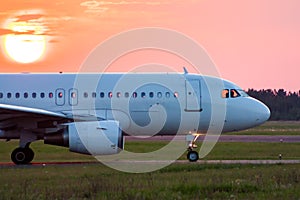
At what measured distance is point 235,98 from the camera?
32.7 m

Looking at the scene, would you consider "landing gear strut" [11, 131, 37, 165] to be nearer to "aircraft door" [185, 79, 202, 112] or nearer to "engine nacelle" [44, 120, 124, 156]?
"engine nacelle" [44, 120, 124, 156]

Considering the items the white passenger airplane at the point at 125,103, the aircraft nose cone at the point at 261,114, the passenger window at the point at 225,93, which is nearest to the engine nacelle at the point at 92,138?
the white passenger airplane at the point at 125,103

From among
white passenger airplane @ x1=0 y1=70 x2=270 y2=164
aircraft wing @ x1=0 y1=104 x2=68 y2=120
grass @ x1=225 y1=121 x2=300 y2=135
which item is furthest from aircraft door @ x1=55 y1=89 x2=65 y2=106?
grass @ x1=225 y1=121 x2=300 y2=135

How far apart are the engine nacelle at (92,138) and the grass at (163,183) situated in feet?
11.5

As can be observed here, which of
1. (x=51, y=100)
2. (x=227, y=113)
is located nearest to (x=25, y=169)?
(x=51, y=100)

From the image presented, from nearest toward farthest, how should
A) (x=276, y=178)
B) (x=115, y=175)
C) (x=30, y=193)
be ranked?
1. (x=30, y=193)
2. (x=276, y=178)
3. (x=115, y=175)

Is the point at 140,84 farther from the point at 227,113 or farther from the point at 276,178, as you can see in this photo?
Answer: the point at 276,178

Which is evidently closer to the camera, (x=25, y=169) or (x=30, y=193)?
(x=30, y=193)

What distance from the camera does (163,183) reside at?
65.1 ft

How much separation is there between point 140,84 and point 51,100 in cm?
360

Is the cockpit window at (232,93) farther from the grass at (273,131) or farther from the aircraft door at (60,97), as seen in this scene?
the grass at (273,131)

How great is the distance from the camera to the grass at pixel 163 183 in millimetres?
17500

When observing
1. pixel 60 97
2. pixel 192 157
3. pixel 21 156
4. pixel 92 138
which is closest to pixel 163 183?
pixel 92 138

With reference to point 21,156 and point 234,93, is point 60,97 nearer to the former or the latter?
point 21,156
